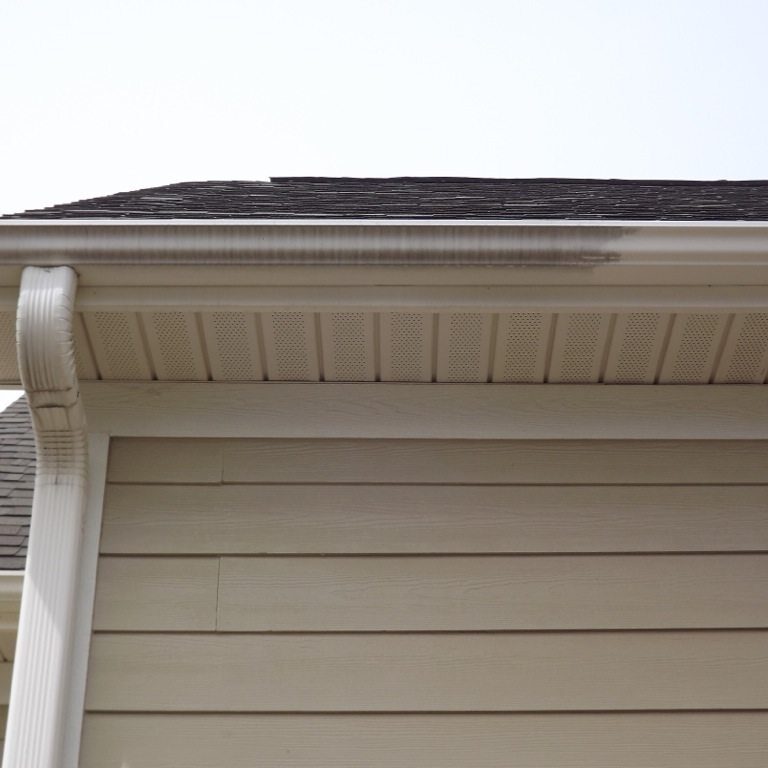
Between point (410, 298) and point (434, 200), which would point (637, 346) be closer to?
point (410, 298)

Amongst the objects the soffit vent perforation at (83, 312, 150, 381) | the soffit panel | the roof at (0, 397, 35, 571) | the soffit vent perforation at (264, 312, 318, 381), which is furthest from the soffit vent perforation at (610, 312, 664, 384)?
the roof at (0, 397, 35, 571)

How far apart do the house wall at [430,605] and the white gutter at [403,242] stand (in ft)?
1.87

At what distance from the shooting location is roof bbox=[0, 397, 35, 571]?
4152 millimetres

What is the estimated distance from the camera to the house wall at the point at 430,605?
2678 millimetres

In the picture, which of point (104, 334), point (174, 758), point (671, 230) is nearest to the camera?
point (174, 758)

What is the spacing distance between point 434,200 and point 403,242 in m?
1.10

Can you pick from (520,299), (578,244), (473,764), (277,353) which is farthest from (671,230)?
(473,764)

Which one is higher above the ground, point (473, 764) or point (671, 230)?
point (671, 230)

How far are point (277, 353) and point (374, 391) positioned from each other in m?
0.31

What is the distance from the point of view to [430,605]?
9.33ft

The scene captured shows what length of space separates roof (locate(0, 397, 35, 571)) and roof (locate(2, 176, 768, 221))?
148cm

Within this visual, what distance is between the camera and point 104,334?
3.00 m

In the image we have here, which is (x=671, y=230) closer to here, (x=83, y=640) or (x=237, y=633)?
(x=237, y=633)

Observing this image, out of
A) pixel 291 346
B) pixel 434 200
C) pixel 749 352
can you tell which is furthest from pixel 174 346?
pixel 749 352
